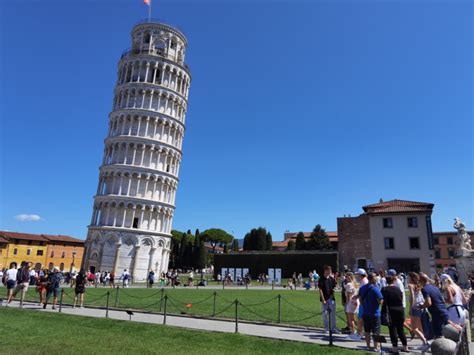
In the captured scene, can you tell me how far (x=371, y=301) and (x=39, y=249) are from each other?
86837mm

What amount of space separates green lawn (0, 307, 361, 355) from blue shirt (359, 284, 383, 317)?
105 cm

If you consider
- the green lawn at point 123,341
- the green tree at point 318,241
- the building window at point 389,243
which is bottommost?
the green lawn at point 123,341

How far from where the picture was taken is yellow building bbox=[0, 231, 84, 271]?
236ft

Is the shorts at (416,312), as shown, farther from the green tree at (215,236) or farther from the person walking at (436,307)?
the green tree at (215,236)

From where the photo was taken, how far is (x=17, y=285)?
1566 cm

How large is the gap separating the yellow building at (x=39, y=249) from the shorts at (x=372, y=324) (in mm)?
74066

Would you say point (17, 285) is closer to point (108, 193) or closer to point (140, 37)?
point (108, 193)

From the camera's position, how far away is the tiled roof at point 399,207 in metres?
42.6

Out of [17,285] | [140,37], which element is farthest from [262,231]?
[17,285]

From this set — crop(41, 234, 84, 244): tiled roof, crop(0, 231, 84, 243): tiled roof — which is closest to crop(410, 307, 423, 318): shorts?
crop(0, 231, 84, 243): tiled roof

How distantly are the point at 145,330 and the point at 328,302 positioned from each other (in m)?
5.84

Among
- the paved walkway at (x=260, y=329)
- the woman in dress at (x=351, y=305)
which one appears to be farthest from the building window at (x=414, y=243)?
the paved walkway at (x=260, y=329)

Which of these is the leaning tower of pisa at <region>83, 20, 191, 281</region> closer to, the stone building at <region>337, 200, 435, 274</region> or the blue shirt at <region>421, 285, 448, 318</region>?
the stone building at <region>337, 200, 435, 274</region>

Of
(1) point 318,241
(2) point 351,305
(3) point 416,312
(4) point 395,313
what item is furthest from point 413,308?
(1) point 318,241
